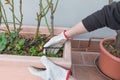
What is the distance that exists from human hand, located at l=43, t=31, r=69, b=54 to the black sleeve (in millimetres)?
171

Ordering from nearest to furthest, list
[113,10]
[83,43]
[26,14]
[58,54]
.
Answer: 1. [113,10]
2. [58,54]
3. [26,14]
4. [83,43]

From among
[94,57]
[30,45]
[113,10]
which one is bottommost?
[94,57]

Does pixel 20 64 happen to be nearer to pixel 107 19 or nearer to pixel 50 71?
pixel 50 71

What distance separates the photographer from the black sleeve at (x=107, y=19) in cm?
84

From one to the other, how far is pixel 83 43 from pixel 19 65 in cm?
62

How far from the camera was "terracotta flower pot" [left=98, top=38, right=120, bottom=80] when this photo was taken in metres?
1.16

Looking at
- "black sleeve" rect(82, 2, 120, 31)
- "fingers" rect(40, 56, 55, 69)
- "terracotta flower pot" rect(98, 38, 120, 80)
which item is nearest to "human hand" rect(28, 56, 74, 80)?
"fingers" rect(40, 56, 55, 69)

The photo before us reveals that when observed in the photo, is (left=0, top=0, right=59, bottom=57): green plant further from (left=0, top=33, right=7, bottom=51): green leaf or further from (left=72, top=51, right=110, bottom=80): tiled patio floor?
(left=72, top=51, right=110, bottom=80): tiled patio floor

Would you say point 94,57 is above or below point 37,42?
below

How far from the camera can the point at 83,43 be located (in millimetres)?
1468

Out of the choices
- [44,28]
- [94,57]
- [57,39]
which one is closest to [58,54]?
[57,39]

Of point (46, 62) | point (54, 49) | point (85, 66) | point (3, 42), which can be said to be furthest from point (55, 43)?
point (85, 66)

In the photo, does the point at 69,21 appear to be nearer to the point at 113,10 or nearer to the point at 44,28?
the point at 44,28

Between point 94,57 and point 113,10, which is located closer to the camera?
point 113,10
